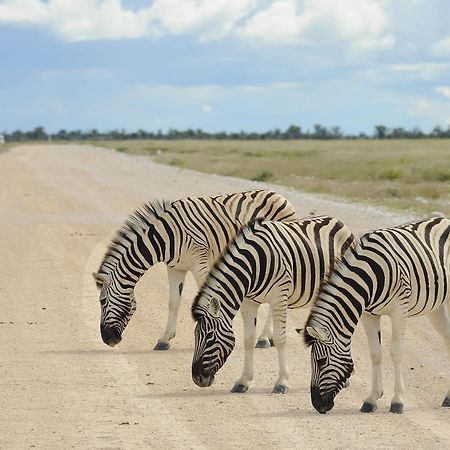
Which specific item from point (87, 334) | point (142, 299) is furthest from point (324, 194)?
point (87, 334)

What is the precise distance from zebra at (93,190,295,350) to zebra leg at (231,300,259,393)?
1499 millimetres

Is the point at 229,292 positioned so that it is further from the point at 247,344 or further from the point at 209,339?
the point at 247,344

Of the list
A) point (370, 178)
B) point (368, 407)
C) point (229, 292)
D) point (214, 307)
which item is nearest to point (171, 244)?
point (229, 292)

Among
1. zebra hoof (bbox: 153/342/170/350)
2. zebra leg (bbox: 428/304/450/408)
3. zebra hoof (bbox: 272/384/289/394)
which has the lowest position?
zebra hoof (bbox: 153/342/170/350)

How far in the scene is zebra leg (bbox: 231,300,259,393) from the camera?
335 inches

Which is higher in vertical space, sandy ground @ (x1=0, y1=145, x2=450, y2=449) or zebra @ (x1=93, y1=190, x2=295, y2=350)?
zebra @ (x1=93, y1=190, x2=295, y2=350)

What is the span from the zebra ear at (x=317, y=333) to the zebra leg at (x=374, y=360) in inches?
27.6

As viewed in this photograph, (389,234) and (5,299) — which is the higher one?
(389,234)

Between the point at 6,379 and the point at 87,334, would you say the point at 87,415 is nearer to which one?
the point at 6,379

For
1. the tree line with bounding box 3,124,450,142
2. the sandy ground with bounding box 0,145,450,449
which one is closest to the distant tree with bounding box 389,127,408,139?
the tree line with bounding box 3,124,450,142

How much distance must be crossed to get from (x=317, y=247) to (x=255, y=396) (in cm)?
140

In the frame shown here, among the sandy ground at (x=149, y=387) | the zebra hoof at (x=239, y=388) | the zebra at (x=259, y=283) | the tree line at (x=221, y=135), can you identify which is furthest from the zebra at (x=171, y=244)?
the tree line at (x=221, y=135)

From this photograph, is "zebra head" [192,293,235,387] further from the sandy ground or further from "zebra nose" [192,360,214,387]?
the sandy ground

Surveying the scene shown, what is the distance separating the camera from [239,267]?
8227 mm
